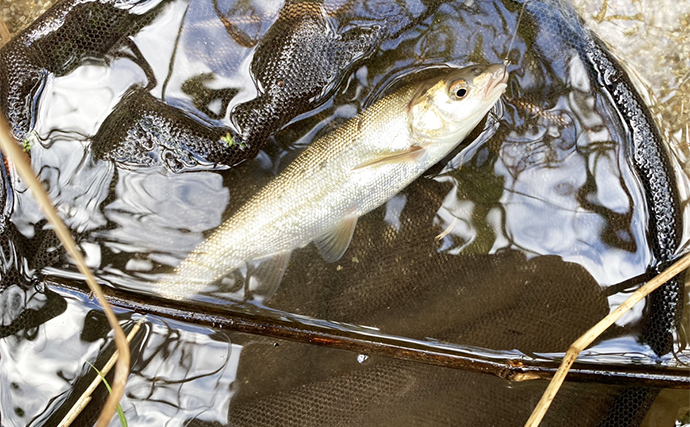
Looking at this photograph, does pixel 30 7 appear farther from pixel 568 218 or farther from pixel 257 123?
pixel 568 218

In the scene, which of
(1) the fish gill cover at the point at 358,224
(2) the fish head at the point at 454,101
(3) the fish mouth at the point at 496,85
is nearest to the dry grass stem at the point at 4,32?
(1) the fish gill cover at the point at 358,224

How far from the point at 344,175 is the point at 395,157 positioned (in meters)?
0.24

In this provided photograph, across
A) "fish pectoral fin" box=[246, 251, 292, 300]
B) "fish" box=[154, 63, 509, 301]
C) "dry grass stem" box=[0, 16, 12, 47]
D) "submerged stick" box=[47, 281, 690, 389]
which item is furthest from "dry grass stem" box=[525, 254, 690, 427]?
"dry grass stem" box=[0, 16, 12, 47]

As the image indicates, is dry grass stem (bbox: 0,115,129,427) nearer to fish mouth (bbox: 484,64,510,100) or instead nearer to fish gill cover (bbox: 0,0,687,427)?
fish gill cover (bbox: 0,0,687,427)

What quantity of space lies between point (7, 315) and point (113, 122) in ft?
3.28

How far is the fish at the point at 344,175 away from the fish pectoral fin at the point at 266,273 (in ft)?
0.10

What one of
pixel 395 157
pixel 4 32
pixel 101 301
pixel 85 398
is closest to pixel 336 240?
pixel 395 157

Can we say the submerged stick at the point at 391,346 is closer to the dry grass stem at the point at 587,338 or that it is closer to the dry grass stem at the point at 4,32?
the dry grass stem at the point at 587,338

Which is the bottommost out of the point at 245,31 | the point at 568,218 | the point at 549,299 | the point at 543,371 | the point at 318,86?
the point at 543,371

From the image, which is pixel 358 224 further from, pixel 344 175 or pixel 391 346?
pixel 391 346

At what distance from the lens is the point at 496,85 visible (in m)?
2.15

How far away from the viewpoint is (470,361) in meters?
2.26

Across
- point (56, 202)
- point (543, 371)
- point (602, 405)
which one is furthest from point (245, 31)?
point (602, 405)

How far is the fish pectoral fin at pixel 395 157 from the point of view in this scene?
7.26 ft
